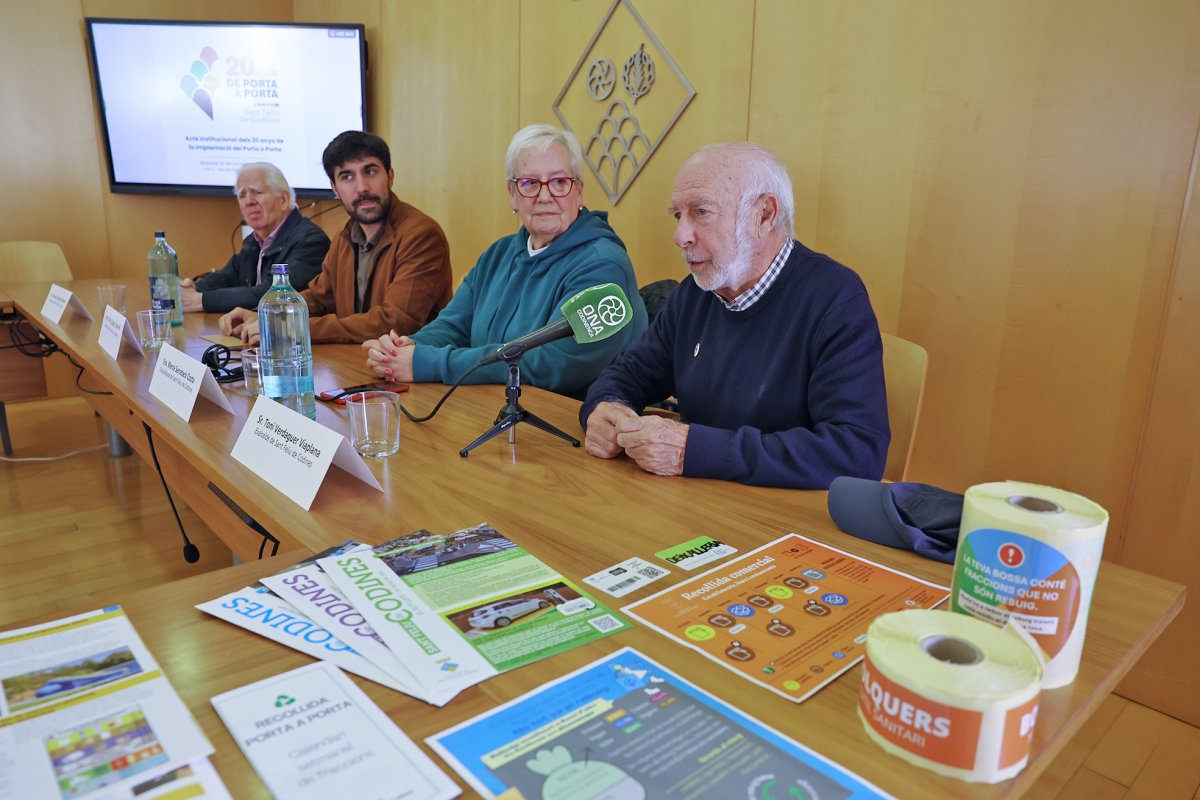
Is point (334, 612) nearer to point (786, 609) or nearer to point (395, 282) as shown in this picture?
point (786, 609)

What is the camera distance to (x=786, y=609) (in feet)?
2.73

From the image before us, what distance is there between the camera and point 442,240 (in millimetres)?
2682

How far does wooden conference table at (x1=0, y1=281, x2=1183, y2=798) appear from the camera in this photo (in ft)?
2.16

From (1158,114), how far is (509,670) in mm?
1916

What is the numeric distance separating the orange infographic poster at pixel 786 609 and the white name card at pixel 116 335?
5.72 feet

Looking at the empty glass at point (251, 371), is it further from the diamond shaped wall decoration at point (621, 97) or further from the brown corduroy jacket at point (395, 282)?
the diamond shaped wall decoration at point (621, 97)

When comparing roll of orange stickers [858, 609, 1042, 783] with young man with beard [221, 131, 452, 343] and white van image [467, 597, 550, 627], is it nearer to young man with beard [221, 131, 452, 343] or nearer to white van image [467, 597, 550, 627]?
white van image [467, 597, 550, 627]

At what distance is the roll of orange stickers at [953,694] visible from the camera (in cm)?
56

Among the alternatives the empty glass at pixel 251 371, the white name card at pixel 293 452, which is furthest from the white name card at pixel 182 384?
the white name card at pixel 293 452

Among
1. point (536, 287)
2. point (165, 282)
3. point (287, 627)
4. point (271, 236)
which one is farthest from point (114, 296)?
point (287, 627)

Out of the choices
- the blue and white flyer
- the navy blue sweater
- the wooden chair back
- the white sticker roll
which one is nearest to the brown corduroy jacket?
the navy blue sweater

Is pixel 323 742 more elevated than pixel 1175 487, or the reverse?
pixel 323 742

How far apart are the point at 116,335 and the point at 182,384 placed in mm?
637

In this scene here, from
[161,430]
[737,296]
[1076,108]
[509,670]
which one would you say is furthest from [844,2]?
[509,670]
